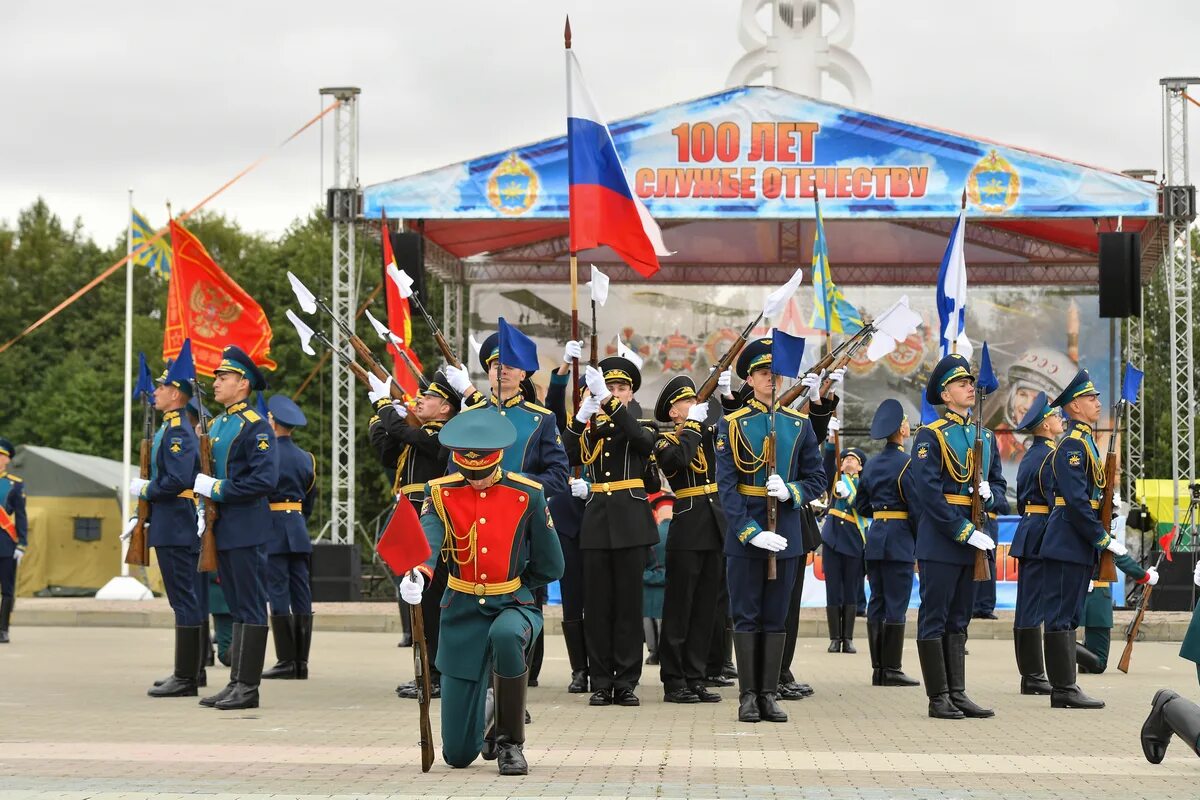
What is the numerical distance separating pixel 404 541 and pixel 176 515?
5.08 meters

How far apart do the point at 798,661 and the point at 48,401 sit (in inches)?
1804

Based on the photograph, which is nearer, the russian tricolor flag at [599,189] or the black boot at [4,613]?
the russian tricolor flag at [599,189]

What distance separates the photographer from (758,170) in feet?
83.9

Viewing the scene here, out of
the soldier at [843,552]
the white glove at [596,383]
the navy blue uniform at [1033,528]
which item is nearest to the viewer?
the white glove at [596,383]

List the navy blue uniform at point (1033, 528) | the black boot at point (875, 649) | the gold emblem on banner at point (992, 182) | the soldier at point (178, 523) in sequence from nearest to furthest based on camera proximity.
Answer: the navy blue uniform at point (1033, 528) → the soldier at point (178, 523) → the black boot at point (875, 649) → the gold emblem on banner at point (992, 182)

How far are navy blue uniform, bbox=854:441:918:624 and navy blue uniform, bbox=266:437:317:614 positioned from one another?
431 cm

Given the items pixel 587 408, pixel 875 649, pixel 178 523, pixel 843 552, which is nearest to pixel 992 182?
pixel 843 552

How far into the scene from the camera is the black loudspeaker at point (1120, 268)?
2514cm

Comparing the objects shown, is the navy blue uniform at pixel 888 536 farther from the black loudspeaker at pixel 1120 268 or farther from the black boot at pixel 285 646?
the black loudspeaker at pixel 1120 268

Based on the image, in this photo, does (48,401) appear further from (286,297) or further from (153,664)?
(153,664)

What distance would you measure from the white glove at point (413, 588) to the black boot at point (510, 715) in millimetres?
547

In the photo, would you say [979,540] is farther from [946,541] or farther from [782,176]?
[782,176]

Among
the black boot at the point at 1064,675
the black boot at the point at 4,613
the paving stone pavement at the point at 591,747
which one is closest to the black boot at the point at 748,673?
the paving stone pavement at the point at 591,747

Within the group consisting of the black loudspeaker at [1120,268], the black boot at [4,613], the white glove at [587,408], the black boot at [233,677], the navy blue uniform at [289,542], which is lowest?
the black boot at [4,613]
